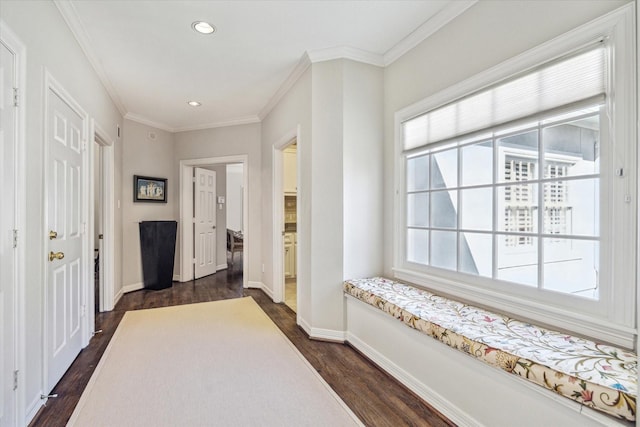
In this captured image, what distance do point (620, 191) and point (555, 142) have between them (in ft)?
1.35

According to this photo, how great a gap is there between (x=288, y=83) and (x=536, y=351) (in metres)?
3.10

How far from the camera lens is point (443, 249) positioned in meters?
2.35

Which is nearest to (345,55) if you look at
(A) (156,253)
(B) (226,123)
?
(B) (226,123)

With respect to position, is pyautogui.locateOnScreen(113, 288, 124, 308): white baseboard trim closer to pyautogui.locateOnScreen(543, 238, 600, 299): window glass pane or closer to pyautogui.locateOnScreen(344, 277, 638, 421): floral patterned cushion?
pyautogui.locateOnScreen(344, 277, 638, 421): floral patterned cushion

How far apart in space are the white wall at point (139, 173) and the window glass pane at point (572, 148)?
4698 mm

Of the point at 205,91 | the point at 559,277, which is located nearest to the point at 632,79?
the point at 559,277

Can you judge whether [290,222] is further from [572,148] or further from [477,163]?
[572,148]

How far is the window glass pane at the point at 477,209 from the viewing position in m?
2.02

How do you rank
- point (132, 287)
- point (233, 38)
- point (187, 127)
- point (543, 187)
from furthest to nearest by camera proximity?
1. point (187, 127)
2. point (132, 287)
3. point (233, 38)
4. point (543, 187)

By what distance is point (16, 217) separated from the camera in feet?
5.15

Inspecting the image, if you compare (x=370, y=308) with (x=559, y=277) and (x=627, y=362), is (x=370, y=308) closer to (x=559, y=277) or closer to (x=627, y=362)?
(x=559, y=277)

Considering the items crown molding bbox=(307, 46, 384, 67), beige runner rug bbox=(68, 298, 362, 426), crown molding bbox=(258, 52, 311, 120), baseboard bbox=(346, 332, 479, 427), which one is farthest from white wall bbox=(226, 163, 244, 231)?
baseboard bbox=(346, 332, 479, 427)

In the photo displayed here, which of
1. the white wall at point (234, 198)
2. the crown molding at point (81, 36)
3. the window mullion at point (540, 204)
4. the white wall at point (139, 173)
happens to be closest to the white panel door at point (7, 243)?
the crown molding at point (81, 36)

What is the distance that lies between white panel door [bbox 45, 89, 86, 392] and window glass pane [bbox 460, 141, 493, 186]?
2.69 metres
